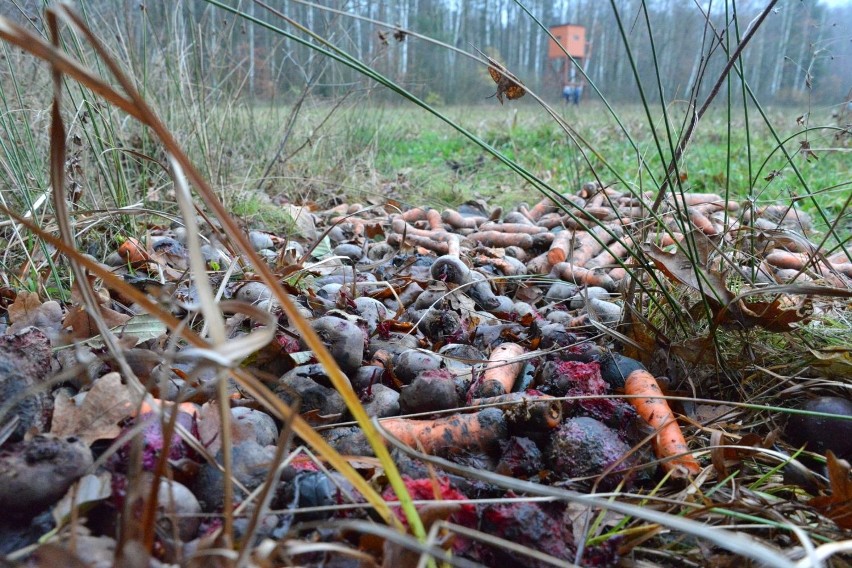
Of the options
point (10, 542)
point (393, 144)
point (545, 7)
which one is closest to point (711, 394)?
point (10, 542)

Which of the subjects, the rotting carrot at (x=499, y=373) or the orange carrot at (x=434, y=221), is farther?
the orange carrot at (x=434, y=221)

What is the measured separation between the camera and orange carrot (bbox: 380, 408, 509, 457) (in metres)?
1.21

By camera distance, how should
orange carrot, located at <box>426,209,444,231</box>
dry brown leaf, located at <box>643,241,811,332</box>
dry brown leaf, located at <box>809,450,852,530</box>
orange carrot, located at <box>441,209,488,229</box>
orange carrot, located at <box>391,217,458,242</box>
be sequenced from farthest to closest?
orange carrot, located at <box>441,209,488,229</box>
orange carrot, located at <box>426,209,444,231</box>
orange carrot, located at <box>391,217,458,242</box>
dry brown leaf, located at <box>643,241,811,332</box>
dry brown leaf, located at <box>809,450,852,530</box>

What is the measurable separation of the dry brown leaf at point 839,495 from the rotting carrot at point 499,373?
0.63m

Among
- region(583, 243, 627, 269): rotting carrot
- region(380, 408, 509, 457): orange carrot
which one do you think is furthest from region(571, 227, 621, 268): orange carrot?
region(380, 408, 509, 457): orange carrot

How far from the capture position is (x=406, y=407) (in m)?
1.34

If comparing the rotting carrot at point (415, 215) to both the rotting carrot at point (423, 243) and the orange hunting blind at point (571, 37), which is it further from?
the orange hunting blind at point (571, 37)

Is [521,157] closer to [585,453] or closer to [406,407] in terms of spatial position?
[406,407]

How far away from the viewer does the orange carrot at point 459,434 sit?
1208mm

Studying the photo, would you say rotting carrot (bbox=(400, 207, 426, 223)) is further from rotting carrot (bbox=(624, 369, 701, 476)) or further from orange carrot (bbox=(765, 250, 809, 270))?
rotting carrot (bbox=(624, 369, 701, 476))

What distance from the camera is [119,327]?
4.78 feet

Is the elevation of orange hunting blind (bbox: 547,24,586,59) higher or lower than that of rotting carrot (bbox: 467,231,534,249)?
higher

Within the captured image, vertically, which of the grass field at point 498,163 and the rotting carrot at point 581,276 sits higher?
the rotting carrot at point 581,276

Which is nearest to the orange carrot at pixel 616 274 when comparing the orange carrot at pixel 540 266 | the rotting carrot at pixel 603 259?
the rotting carrot at pixel 603 259
